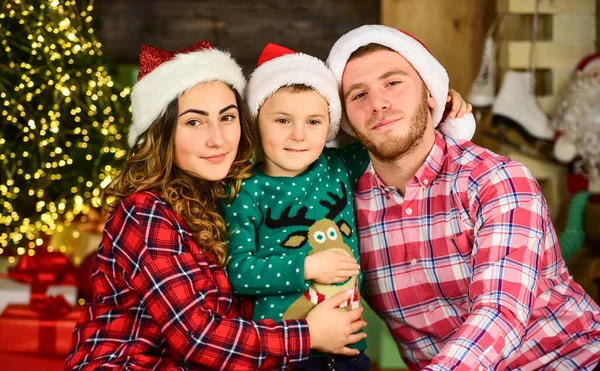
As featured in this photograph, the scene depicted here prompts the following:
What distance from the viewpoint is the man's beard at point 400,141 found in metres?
1.91

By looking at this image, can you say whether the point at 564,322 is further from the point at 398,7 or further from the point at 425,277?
the point at 398,7

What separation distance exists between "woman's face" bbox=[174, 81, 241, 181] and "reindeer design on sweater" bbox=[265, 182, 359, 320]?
7.4 inches

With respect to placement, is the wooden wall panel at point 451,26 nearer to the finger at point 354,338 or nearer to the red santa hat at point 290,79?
the red santa hat at point 290,79

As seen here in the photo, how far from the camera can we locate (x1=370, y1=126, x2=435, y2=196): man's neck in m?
1.97

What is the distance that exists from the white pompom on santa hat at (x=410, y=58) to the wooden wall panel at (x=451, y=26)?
5.05 feet

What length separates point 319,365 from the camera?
178 centimetres

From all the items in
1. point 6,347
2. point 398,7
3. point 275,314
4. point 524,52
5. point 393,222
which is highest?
point 398,7

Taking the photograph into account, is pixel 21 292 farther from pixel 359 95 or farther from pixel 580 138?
pixel 580 138

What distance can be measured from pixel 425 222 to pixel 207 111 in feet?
2.14

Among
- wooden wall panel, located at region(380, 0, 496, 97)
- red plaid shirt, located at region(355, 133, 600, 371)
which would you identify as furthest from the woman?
wooden wall panel, located at region(380, 0, 496, 97)

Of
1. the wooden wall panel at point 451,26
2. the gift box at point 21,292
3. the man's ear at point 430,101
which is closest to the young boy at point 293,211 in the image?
the man's ear at point 430,101

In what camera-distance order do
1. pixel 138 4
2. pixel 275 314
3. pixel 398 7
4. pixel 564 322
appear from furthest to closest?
pixel 138 4
pixel 398 7
pixel 564 322
pixel 275 314

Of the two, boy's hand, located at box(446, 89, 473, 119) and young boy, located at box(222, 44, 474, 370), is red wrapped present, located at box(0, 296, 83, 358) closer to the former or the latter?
young boy, located at box(222, 44, 474, 370)

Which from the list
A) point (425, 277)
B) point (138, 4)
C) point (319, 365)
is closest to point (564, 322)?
point (425, 277)
